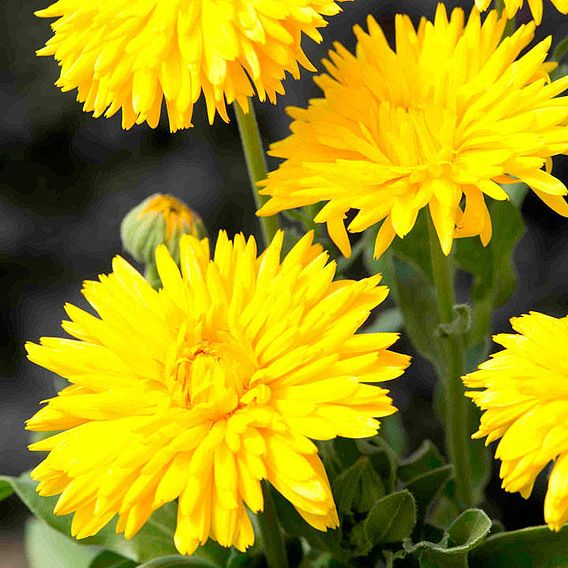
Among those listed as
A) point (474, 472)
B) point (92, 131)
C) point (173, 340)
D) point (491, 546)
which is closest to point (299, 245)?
point (173, 340)

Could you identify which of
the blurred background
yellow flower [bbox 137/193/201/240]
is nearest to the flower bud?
yellow flower [bbox 137/193/201/240]

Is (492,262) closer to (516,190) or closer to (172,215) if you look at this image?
(516,190)

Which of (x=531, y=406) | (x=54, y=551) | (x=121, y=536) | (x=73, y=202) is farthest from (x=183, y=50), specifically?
(x=73, y=202)

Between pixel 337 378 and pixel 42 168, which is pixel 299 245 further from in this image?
pixel 42 168

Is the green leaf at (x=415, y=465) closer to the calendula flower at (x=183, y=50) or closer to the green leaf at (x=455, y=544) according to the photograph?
the green leaf at (x=455, y=544)

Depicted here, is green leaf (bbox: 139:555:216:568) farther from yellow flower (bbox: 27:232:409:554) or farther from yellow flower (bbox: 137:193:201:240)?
yellow flower (bbox: 137:193:201:240)

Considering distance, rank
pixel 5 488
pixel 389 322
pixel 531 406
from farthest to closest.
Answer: pixel 389 322 → pixel 5 488 → pixel 531 406

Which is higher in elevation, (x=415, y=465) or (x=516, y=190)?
(x=516, y=190)
